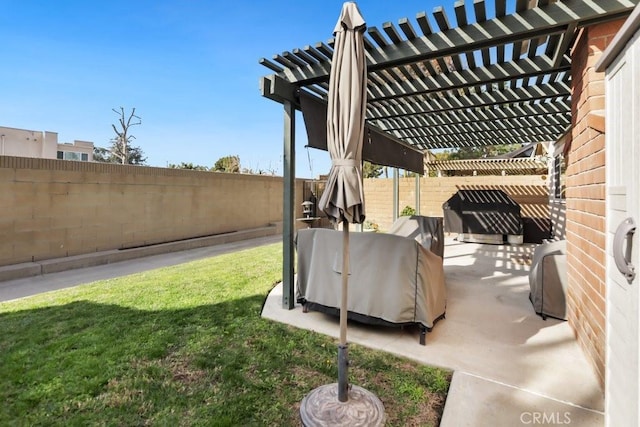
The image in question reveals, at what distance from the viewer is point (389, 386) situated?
7.73 feet

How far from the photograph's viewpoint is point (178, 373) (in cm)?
254

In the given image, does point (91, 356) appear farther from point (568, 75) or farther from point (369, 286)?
point (568, 75)

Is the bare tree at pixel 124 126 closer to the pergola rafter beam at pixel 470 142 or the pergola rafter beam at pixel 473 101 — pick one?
the pergola rafter beam at pixel 470 142

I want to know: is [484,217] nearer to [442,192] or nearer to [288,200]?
[442,192]

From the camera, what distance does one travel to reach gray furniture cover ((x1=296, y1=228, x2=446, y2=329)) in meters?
3.03

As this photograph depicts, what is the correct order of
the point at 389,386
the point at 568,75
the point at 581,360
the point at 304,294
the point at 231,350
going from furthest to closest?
the point at 568,75 < the point at 304,294 < the point at 231,350 < the point at 581,360 < the point at 389,386

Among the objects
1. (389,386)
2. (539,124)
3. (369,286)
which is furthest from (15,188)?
(539,124)

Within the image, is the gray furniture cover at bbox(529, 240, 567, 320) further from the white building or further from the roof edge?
the white building

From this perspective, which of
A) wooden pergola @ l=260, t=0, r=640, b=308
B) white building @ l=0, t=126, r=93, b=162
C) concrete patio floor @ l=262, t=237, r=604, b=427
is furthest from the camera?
white building @ l=0, t=126, r=93, b=162

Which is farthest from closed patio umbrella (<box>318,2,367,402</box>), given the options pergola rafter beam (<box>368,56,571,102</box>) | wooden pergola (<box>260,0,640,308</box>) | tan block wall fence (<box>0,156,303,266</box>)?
tan block wall fence (<box>0,156,303,266</box>)

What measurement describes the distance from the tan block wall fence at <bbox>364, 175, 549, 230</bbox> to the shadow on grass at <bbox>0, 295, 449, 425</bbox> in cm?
611

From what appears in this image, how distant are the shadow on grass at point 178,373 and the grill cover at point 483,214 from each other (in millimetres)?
7947

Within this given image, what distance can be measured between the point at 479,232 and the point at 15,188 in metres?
11.5

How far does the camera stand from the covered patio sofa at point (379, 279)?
3029mm
